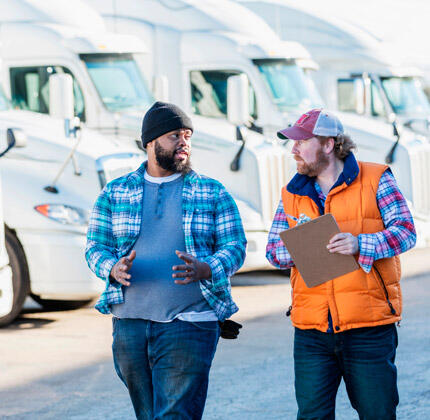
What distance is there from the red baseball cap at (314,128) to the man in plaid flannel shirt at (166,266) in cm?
38

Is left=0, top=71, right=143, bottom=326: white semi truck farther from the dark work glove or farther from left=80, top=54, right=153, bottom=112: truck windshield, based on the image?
the dark work glove

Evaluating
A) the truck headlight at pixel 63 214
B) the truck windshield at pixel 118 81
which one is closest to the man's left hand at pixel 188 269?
the truck headlight at pixel 63 214

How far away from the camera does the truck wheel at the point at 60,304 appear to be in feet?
33.5

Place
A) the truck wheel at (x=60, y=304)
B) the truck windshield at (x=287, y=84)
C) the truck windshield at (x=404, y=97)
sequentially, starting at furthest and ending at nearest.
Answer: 1. the truck windshield at (x=404, y=97)
2. the truck windshield at (x=287, y=84)
3. the truck wheel at (x=60, y=304)

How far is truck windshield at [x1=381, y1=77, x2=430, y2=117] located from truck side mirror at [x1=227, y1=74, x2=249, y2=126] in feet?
18.9

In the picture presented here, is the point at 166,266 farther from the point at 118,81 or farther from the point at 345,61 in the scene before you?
the point at 345,61

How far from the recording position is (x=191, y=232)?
174 inches

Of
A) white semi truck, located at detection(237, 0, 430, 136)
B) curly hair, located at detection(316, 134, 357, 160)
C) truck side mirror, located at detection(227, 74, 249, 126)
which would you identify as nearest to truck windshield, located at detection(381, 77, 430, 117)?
white semi truck, located at detection(237, 0, 430, 136)

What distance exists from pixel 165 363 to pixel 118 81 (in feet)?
25.2

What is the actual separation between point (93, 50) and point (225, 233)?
23.8 ft

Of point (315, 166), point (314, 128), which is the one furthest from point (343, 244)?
point (314, 128)

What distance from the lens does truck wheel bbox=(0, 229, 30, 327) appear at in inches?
362

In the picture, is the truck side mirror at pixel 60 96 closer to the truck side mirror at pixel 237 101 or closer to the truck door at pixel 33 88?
the truck door at pixel 33 88

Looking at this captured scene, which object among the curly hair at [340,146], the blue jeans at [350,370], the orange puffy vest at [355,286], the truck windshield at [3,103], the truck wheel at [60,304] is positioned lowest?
the truck wheel at [60,304]
